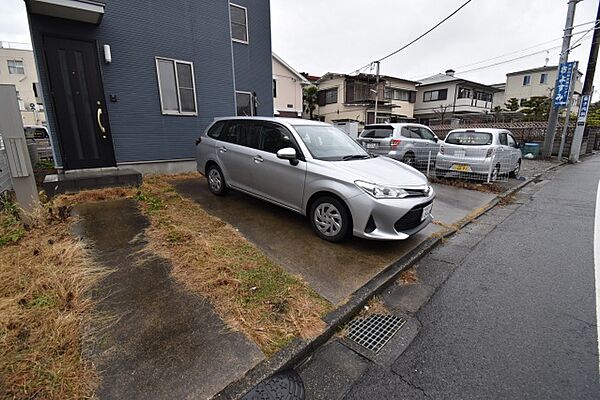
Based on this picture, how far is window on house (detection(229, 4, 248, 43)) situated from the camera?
339 inches

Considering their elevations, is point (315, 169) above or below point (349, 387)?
above

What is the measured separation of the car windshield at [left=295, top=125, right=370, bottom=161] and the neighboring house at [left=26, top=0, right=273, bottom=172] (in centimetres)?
458

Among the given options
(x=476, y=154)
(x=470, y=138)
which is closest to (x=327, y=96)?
(x=470, y=138)

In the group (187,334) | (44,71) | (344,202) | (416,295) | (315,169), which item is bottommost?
(416,295)

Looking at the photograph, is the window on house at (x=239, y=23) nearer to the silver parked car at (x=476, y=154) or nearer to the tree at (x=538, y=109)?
the silver parked car at (x=476, y=154)

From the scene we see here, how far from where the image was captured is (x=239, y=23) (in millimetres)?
8773

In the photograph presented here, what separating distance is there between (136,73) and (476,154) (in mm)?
8516

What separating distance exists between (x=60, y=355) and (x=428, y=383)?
7.83 ft

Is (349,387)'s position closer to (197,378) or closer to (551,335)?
(197,378)

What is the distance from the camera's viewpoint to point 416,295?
9.21 ft

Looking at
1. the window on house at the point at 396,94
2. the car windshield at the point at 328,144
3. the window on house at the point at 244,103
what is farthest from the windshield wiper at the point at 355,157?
the window on house at the point at 396,94

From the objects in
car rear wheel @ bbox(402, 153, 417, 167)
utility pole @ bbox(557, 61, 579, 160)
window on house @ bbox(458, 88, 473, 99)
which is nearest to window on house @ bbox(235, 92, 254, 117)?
car rear wheel @ bbox(402, 153, 417, 167)

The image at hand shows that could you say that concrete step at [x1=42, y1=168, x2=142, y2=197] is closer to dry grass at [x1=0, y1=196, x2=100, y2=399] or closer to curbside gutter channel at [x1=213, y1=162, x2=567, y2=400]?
dry grass at [x1=0, y1=196, x2=100, y2=399]

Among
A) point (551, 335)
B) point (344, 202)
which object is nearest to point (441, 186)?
point (344, 202)
